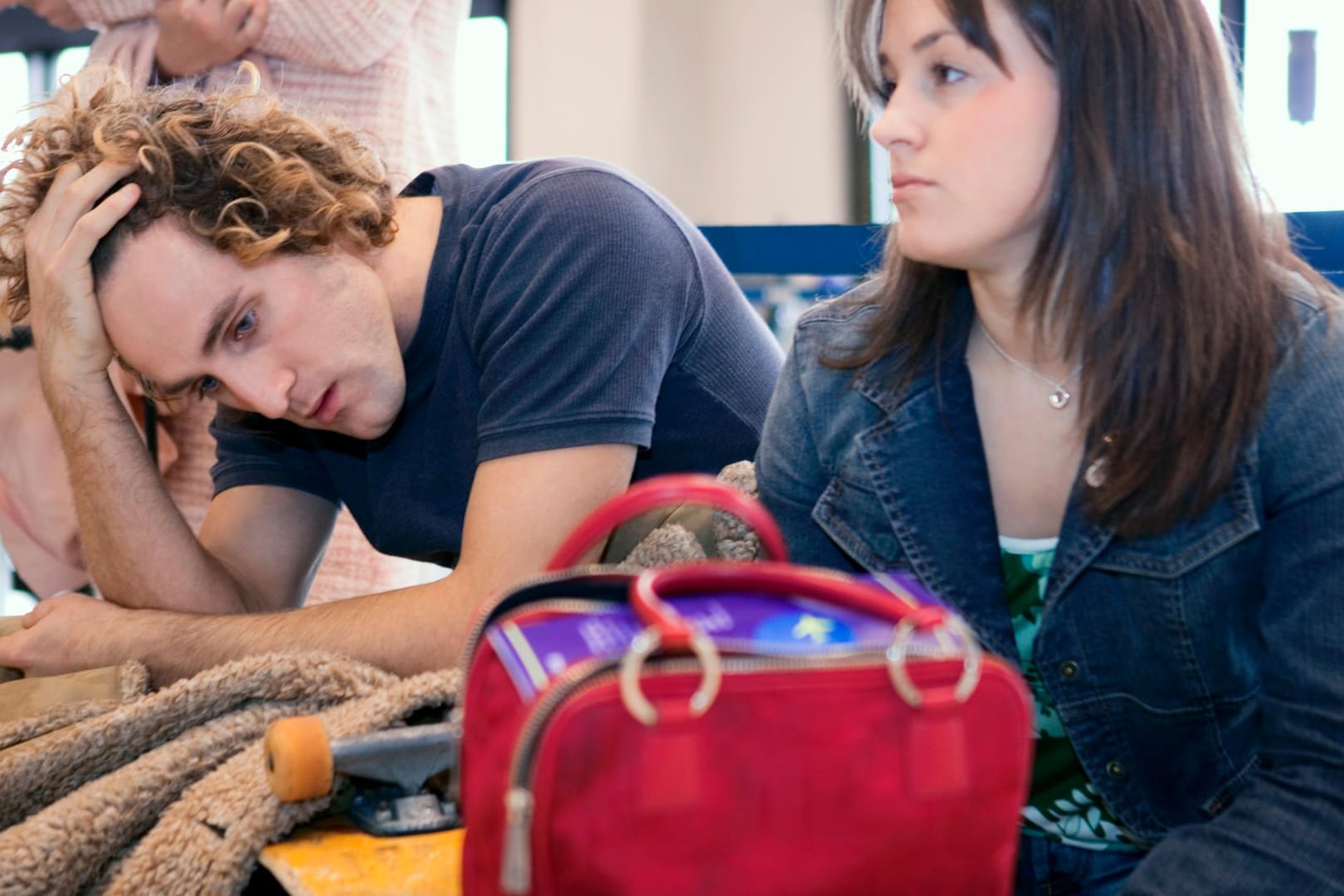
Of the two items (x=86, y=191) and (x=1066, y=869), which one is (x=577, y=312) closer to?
(x=86, y=191)

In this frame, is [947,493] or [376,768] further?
[947,493]

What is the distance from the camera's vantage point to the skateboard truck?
0.79m

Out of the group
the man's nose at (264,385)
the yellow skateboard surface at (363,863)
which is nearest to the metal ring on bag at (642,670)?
the yellow skateboard surface at (363,863)

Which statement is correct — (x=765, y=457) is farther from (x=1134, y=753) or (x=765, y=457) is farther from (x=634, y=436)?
(x=1134, y=753)

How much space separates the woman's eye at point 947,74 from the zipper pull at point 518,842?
0.63 meters

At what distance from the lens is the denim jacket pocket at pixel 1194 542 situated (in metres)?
0.90

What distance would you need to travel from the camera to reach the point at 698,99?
3.80m

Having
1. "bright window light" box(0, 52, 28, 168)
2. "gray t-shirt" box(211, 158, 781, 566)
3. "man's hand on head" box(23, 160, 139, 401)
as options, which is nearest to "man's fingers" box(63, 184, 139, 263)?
"man's hand on head" box(23, 160, 139, 401)

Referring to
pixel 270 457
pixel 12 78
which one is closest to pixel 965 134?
pixel 270 457

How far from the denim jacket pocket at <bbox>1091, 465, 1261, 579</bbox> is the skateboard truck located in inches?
19.0

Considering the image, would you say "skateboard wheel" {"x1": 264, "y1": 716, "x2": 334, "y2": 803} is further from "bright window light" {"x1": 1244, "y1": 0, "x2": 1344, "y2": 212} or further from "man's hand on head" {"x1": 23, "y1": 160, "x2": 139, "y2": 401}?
"bright window light" {"x1": 1244, "y1": 0, "x2": 1344, "y2": 212}

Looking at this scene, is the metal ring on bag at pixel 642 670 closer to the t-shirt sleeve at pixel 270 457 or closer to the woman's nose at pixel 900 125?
the woman's nose at pixel 900 125

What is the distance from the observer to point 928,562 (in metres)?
1.00

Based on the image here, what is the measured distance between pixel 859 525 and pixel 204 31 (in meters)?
1.20
